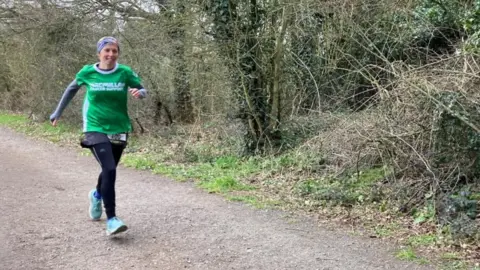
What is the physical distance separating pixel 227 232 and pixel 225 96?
5322 mm

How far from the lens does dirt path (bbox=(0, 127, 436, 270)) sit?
497 centimetres

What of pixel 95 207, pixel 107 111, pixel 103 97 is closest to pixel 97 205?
pixel 95 207

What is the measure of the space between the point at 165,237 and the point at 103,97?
1573mm

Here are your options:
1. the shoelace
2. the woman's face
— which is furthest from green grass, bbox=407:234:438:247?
the woman's face

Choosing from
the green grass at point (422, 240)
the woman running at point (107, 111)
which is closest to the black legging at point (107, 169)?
the woman running at point (107, 111)

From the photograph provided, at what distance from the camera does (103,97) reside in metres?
5.52

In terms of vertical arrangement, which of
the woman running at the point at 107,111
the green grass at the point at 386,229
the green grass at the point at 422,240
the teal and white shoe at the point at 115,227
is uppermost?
the woman running at the point at 107,111

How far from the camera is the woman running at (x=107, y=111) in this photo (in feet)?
18.0

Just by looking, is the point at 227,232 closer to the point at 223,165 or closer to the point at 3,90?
the point at 223,165

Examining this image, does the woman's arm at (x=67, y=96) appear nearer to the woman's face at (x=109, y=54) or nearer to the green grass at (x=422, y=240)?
the woman's face at (x=109, y=54)

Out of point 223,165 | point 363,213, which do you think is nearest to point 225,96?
point 223,165

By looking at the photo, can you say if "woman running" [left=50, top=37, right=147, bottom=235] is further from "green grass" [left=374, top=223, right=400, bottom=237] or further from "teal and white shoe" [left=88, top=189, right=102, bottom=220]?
"green grass" [left=374, top=223, right=400, bottom=237]

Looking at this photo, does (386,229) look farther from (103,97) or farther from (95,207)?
(103,97)

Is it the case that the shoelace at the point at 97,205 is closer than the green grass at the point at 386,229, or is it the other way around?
the green grass at the point at 386,229
